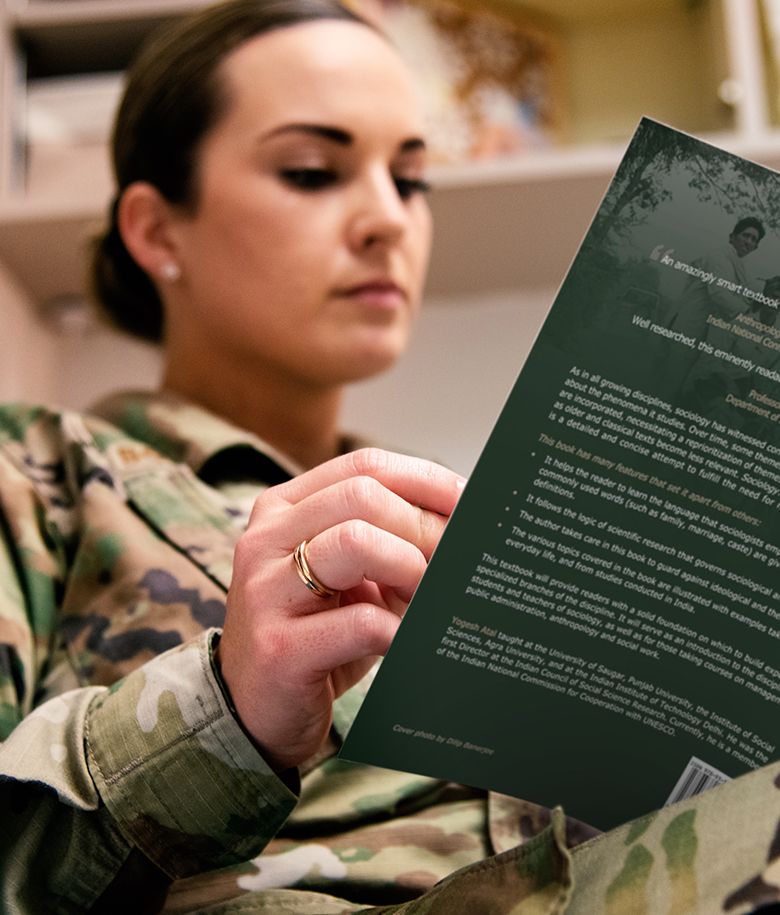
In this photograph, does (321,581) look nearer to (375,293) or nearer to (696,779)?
(696,779)

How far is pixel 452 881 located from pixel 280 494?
208 mm

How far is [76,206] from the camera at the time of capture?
117 centimetres

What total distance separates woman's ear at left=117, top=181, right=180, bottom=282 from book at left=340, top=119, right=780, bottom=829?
0.67 m

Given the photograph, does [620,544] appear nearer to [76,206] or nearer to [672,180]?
[672,180]

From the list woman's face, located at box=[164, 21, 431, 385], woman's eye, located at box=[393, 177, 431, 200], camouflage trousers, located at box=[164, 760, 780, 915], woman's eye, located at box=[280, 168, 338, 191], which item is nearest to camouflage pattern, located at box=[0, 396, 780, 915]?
camouflage trousers, located at box=[164, 760, 780, 915]

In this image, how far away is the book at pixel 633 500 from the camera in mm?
387

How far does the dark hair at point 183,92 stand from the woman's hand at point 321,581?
584 mm

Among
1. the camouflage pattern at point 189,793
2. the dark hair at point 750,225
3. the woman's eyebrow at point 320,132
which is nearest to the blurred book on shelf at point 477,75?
the woman's eyebrow at point 320,132

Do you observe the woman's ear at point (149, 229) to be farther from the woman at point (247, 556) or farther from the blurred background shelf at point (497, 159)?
the blurred background shelf at point (497, 159)

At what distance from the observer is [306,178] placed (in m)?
0.88

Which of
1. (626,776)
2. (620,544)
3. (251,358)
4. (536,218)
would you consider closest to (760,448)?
(620,544)

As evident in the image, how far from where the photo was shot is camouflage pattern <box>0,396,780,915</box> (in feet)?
1.19

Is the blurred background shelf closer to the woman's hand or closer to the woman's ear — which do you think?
the woman's ear

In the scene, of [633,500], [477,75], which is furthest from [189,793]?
[477,75]
